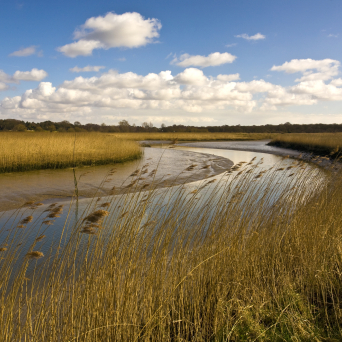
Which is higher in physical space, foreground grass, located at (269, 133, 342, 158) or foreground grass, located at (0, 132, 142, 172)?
foreground grass, located at (269, 133, 342, 158)

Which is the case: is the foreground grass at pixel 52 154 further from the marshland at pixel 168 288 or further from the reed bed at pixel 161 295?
the reed bed at pixel 161 295

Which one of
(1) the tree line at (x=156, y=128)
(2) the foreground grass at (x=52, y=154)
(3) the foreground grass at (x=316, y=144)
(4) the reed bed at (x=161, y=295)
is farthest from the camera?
(1) the tree line at (x=156, y=128)

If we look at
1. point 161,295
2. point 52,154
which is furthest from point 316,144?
point 161,295

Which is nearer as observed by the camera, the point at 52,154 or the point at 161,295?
the point at 161,295

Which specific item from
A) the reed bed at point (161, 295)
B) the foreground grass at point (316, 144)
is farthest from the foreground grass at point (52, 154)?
the foreground grass at point (316, 144)

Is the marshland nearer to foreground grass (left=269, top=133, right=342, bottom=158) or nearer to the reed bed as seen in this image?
the reed bed

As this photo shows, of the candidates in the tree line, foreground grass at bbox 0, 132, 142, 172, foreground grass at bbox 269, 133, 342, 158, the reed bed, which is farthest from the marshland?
the tree line

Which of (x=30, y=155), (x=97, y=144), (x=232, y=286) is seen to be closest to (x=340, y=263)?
(x=232, y=286)

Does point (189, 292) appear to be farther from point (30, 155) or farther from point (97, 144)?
point (97, 144)

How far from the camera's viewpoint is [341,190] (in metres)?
5.04

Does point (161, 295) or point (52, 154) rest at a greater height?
point (52, 154)

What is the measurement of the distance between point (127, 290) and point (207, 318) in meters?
0.82

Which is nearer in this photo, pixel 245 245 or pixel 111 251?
pixel 111 251

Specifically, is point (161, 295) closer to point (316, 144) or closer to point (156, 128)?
point (316, 144)
